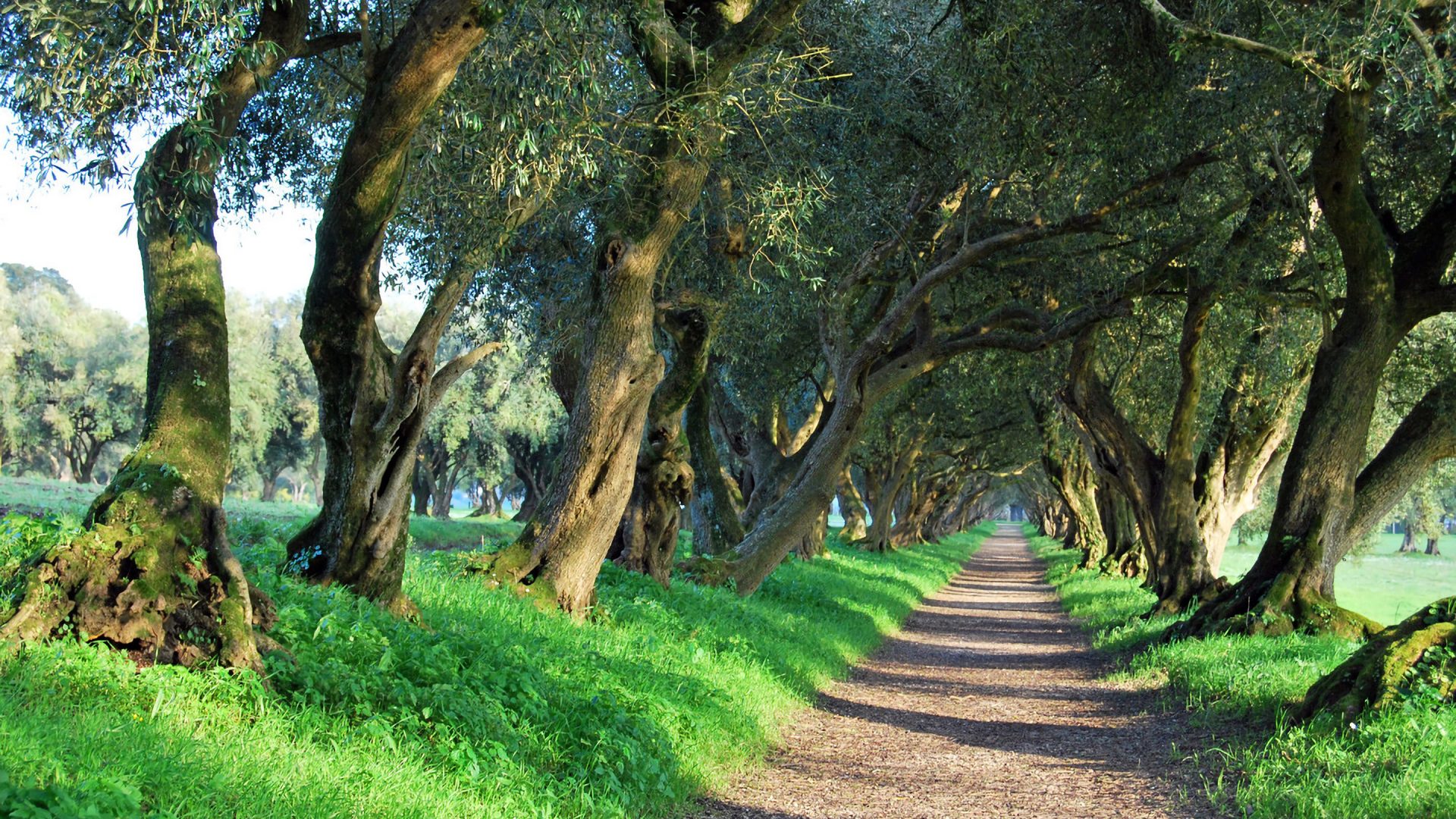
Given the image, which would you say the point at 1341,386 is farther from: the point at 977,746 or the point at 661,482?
the point at 661,482

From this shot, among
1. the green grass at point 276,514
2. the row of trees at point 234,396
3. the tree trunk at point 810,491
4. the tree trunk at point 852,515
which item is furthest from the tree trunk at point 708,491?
the tree trunk at point 852,515

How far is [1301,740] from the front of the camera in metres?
7.24

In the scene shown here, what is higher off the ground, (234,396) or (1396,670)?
(234,396)

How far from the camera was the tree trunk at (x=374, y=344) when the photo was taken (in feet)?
21.4

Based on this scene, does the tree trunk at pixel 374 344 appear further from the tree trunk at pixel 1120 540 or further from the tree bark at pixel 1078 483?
the tree trunk at pixel 1120 540

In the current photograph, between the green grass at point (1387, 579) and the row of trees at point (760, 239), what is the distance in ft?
52.7

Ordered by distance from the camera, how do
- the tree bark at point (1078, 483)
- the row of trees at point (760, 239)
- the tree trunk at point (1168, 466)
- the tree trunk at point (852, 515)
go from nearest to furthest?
the row of trees at point (760, 239) → the tree trunk at point (1168, 466) → the tree bark at point (1078, 483) → the tree trunk at point (852, 515)

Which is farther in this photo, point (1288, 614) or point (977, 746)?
point (1288, 614)

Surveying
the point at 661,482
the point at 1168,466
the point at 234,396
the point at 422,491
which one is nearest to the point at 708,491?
the point at 661,482

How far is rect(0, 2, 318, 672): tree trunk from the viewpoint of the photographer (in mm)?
5098

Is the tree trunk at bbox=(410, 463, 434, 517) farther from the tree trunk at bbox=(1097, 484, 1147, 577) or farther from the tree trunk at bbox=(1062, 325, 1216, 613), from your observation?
the tree trunk at bbox=(1062, 325, 1216, 613)

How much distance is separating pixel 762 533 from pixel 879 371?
2805mm

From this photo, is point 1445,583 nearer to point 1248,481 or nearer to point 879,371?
point 1248,481

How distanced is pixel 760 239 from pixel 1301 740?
664 cm
